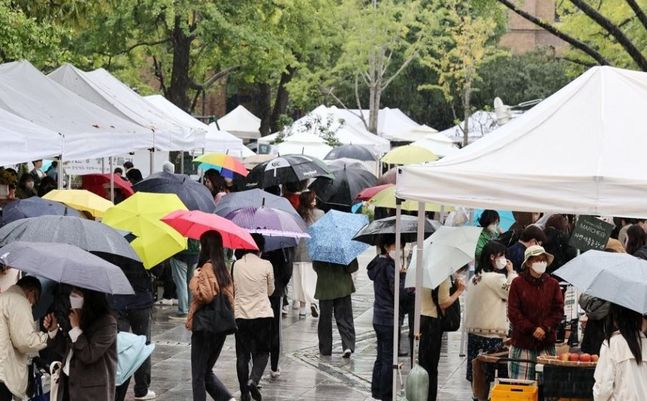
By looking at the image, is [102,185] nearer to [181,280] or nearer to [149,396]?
[181,280]

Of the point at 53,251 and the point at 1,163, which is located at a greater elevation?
the point at 1,163

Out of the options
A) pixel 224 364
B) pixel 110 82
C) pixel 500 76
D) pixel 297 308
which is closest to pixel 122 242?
pixel 224 364

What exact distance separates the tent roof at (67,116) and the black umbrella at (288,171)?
201 cm

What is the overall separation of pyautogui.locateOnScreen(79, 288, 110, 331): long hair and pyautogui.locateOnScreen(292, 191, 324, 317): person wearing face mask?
7875 mm

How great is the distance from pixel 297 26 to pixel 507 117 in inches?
433

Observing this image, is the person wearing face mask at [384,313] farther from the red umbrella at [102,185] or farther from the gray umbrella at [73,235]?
the red umbrella at [102,185]

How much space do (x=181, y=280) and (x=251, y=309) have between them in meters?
5.88

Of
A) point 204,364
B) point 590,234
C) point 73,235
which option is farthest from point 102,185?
point 73,235

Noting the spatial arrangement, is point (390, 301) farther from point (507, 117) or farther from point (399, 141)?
point (399, 141)

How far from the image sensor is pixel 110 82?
66.1 ft

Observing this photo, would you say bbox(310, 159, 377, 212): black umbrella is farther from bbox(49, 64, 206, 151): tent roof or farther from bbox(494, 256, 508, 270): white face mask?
bbox(494, 256, 508, 270): white face mask

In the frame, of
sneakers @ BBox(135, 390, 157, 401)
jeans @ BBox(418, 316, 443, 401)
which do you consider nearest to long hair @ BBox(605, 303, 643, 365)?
jeans @ BBox(418, 316, 443, 401)

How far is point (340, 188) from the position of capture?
21.2 meters

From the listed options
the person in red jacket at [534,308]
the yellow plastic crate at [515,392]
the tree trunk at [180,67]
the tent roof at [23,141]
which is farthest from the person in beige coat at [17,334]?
the tree trunk at [180,67]
